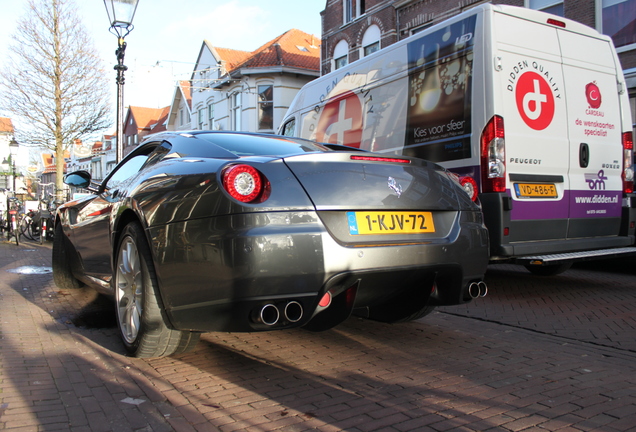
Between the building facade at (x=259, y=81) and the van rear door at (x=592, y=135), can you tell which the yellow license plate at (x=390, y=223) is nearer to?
the van rear door at (x=592, y=135)

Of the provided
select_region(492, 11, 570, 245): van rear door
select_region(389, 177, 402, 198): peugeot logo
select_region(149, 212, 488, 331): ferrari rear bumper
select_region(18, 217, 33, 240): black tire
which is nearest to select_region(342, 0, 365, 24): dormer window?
select_region(18, 217, 33, 240): black tire

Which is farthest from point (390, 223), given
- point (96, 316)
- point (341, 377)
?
point (96, 316)

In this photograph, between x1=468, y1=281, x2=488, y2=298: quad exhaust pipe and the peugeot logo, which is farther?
x1=468, y1=281, x2=488, y2=298: quad exhaust pipe

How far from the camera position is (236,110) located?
32969 mm

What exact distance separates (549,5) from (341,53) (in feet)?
33.4

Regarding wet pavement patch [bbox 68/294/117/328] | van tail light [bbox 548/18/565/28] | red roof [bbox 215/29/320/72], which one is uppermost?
red roof [bbox 215/29/320/72]

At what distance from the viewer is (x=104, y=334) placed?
4.26 metres

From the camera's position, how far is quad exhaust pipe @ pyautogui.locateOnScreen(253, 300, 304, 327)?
277cm

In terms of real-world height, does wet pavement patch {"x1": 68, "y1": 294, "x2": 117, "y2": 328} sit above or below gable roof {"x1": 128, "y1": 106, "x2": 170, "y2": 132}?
below

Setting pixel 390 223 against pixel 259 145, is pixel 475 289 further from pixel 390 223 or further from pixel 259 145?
pixel 259 145

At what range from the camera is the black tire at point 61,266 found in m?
5.90

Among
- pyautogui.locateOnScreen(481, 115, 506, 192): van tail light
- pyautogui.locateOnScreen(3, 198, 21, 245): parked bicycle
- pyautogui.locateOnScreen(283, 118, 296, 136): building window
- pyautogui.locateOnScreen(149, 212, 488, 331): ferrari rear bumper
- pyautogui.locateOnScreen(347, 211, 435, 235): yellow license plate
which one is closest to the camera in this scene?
pyautogui.locateOnScreen(149, 212, 488, 331): ferrari rear bumper

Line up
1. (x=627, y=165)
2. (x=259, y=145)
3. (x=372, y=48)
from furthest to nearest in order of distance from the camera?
(x=372, y=48)
(x=627, y=165)
(x=259, y=145)

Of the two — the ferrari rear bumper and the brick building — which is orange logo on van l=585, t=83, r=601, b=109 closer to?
the ferrari rear bumper
